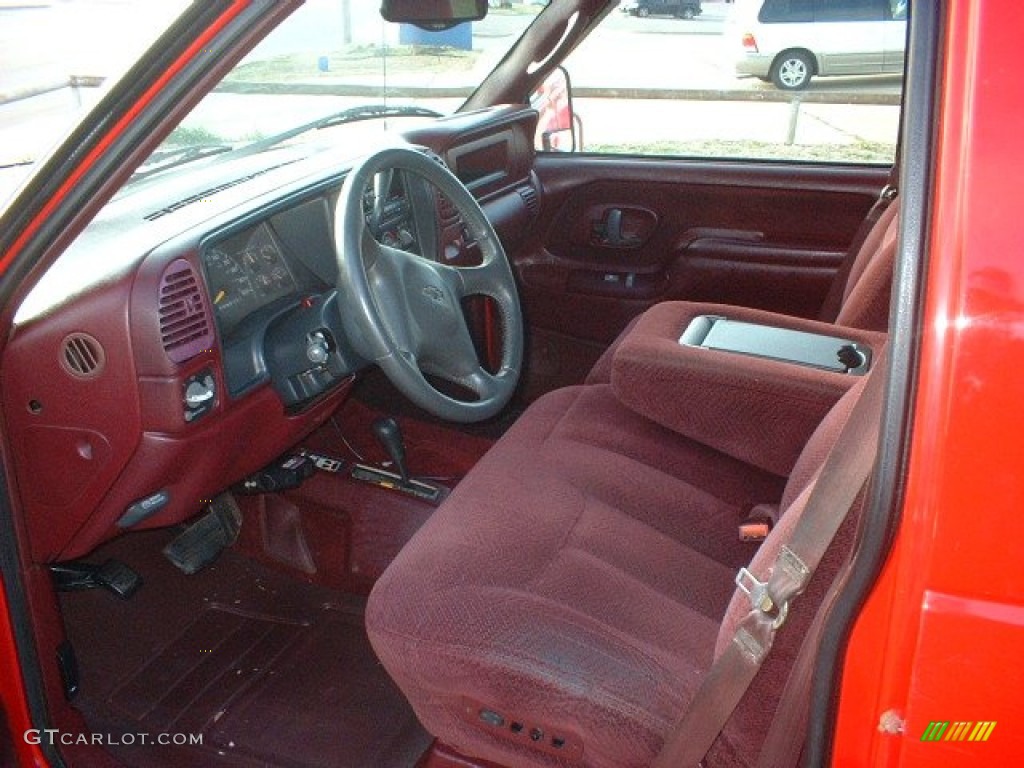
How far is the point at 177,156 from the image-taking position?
2.26m

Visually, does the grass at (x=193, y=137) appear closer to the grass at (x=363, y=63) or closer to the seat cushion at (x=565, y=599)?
the grass at (x=363, y=63)

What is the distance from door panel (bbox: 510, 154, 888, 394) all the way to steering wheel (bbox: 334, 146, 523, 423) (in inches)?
52.1

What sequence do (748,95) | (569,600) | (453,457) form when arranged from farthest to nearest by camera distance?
1. (748,95)
2. (453,457)
3. (569,600)

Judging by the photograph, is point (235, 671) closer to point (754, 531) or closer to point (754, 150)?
point (754, 531)

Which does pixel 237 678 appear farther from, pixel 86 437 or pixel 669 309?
pixel 669 309

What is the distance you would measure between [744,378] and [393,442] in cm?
92

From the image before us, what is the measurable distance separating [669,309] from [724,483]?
0.56m

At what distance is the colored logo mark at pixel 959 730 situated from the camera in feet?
3.26

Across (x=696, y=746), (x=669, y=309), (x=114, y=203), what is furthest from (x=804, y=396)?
(x=114, y=203)

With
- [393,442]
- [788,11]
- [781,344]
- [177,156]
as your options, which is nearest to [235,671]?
[393,442]

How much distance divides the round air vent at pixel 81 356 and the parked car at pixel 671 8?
3.52 meters

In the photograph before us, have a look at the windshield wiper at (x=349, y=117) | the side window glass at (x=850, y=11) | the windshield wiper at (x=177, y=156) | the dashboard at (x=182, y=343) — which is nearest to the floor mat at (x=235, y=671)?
the dashboard at (x=182, y=343)

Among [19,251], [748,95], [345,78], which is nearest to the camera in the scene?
[19,251]

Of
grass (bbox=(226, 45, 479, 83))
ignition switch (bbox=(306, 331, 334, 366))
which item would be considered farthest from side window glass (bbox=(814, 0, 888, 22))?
ignition switch (bbox=(306, 331, 334, 366))
